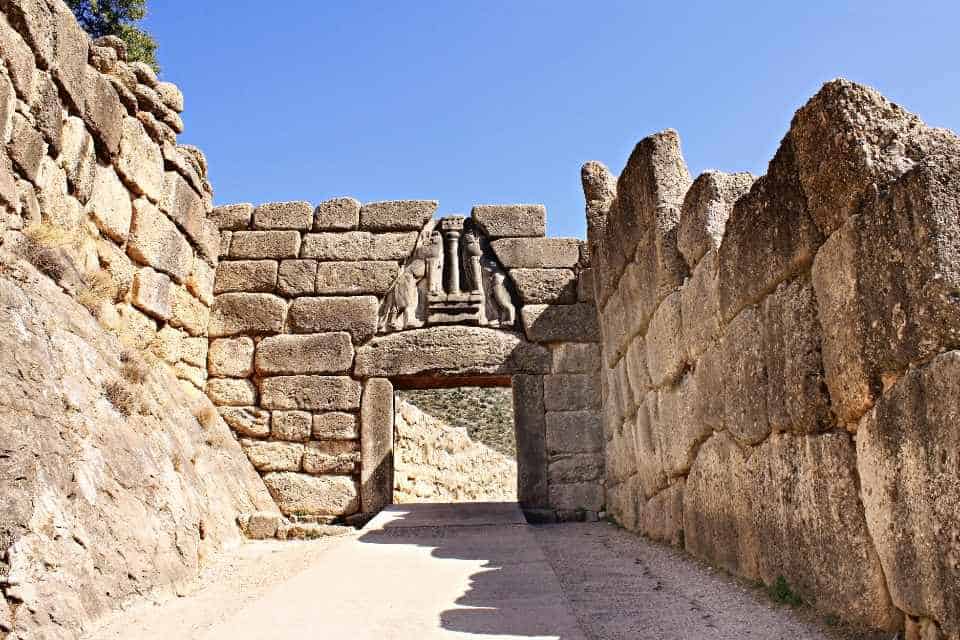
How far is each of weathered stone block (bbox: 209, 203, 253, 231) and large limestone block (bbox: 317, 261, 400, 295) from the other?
1.01m

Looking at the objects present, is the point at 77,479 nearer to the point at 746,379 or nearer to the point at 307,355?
the point at 746,379

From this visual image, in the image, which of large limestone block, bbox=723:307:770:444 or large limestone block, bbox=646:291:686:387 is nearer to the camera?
large limestone block, bbox=723:307:770:444

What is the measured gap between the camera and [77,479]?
4133mm

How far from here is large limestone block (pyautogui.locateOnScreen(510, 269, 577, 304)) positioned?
874cm

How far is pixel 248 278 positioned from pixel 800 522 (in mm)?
6665

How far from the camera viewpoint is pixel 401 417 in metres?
12.0

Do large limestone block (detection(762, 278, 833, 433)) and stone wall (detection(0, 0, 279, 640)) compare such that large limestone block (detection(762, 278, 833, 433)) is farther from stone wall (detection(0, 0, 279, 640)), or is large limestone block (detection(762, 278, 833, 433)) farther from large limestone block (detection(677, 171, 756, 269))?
stone wall (detection(0, 0, 279, 640))

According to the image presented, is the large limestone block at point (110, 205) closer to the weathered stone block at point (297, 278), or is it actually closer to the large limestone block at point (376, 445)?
the weathered stone block at point (297, 278)

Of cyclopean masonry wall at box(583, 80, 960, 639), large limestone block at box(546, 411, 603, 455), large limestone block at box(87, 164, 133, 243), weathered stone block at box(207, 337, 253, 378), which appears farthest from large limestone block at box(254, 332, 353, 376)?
cyclopean masonry wall at box(583, 80, 960, 639)

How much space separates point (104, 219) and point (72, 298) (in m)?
1.03

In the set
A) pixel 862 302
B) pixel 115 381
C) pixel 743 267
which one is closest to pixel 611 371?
pixel 743 267

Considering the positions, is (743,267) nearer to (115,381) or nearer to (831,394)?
(831,394)

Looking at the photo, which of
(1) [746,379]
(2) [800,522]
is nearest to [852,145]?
(1) [746,379]

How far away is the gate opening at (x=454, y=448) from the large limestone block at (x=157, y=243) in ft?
13.2
